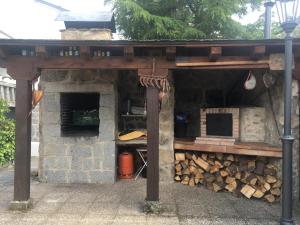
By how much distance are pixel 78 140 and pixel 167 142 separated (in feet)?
6.18

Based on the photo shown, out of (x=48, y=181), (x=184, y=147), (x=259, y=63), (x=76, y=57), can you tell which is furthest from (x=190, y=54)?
(x=48, y=181)

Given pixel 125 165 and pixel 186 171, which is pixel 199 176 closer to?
pixel 186 171

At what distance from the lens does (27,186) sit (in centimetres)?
540

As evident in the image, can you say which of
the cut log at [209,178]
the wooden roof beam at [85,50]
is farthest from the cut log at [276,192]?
the wooden roof beam at [85,50]

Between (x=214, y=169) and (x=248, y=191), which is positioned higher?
(x=214, y=169)

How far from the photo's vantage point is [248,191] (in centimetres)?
602

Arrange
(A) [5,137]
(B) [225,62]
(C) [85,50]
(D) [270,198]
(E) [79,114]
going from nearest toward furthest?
1. (C) [85,50]
2. (B) [225,62]
3. (D) [270,198]
4. (E) [79,114]
5. (A) [5,137]

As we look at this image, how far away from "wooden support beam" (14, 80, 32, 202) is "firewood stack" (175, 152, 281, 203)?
3058mm

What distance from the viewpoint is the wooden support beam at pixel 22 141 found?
535cm

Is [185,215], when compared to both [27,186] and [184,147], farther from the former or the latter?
[27,186]

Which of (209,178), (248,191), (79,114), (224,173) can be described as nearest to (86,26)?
(79,114)

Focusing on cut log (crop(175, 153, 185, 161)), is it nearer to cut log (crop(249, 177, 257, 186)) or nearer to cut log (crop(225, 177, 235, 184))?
cut log (crop(225, 177, 235, 184))

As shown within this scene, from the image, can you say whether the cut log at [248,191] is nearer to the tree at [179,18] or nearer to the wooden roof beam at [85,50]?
the wooden roof beam at [85,50]

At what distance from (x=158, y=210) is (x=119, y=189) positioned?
1552mm
